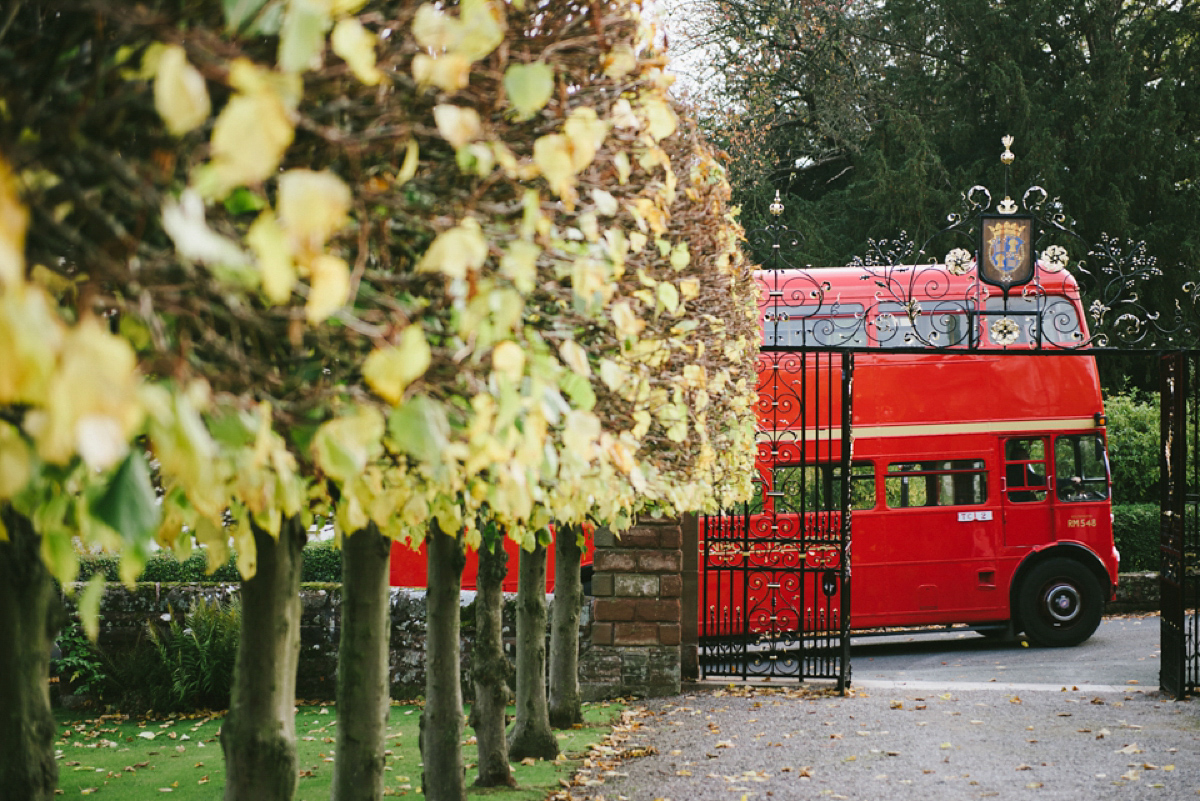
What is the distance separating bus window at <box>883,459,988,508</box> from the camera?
42.6 feet

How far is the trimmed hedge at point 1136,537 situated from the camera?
691 inches

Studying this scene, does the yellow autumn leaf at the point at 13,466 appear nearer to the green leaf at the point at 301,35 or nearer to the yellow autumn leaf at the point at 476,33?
the green leaf at the point at 301,35

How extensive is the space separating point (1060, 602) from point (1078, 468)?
1.70 meters

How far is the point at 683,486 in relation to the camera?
631 cm

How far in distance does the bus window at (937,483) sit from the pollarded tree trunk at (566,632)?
563 cm

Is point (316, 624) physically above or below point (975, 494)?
below

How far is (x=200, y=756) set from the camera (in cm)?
847

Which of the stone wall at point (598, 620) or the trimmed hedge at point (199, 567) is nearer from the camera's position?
the stone wall at point (598, 620)

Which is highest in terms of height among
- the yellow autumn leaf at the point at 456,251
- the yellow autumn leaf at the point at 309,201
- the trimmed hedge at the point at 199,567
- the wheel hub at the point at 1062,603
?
the yellow autumn leaf at the point at 456,251

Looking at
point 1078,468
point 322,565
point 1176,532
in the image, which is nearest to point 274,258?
point 1176,532

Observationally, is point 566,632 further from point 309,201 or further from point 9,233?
point 9,233

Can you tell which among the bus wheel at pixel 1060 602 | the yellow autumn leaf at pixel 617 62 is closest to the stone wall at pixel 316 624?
the bus wheel at pixel 1060 602

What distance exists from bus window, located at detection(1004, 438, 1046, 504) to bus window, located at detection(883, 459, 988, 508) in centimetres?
33

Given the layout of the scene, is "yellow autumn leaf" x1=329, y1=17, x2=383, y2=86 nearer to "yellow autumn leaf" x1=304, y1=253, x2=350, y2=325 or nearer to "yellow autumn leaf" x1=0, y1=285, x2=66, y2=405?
"yellow autumn leaf" x1=304, y1=253, x2=350, y2=325
